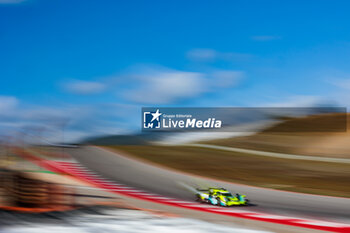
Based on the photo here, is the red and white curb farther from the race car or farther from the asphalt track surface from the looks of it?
the asphalt track surface

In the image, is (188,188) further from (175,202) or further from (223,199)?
(223,199)

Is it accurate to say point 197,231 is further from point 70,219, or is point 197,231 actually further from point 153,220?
point 70,219

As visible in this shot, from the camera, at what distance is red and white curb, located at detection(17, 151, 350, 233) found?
24.9 ft

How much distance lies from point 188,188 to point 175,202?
2146mm

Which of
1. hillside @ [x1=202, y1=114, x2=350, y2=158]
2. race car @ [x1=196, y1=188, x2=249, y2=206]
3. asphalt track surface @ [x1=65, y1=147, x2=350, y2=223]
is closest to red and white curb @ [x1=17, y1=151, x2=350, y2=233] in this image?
race car @ [x1=196, y1=188, x2=249, y2=206]

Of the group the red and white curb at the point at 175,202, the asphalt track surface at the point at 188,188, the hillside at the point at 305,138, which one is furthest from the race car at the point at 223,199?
the hillside at the point at 305,138

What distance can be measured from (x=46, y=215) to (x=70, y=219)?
15.9 inches

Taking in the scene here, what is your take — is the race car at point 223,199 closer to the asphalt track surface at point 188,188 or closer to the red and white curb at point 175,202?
the red and white curb at point 175,202

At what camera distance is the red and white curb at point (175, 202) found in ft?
24.9

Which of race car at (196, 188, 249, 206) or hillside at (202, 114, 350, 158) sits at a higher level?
hillside at (202, 114, 350, 158)

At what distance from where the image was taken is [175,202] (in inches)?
390

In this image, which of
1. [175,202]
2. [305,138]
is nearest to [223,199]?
[175,202]

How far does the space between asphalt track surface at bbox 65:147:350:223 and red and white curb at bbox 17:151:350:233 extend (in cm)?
41

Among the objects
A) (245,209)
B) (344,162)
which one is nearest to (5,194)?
(245,209)
